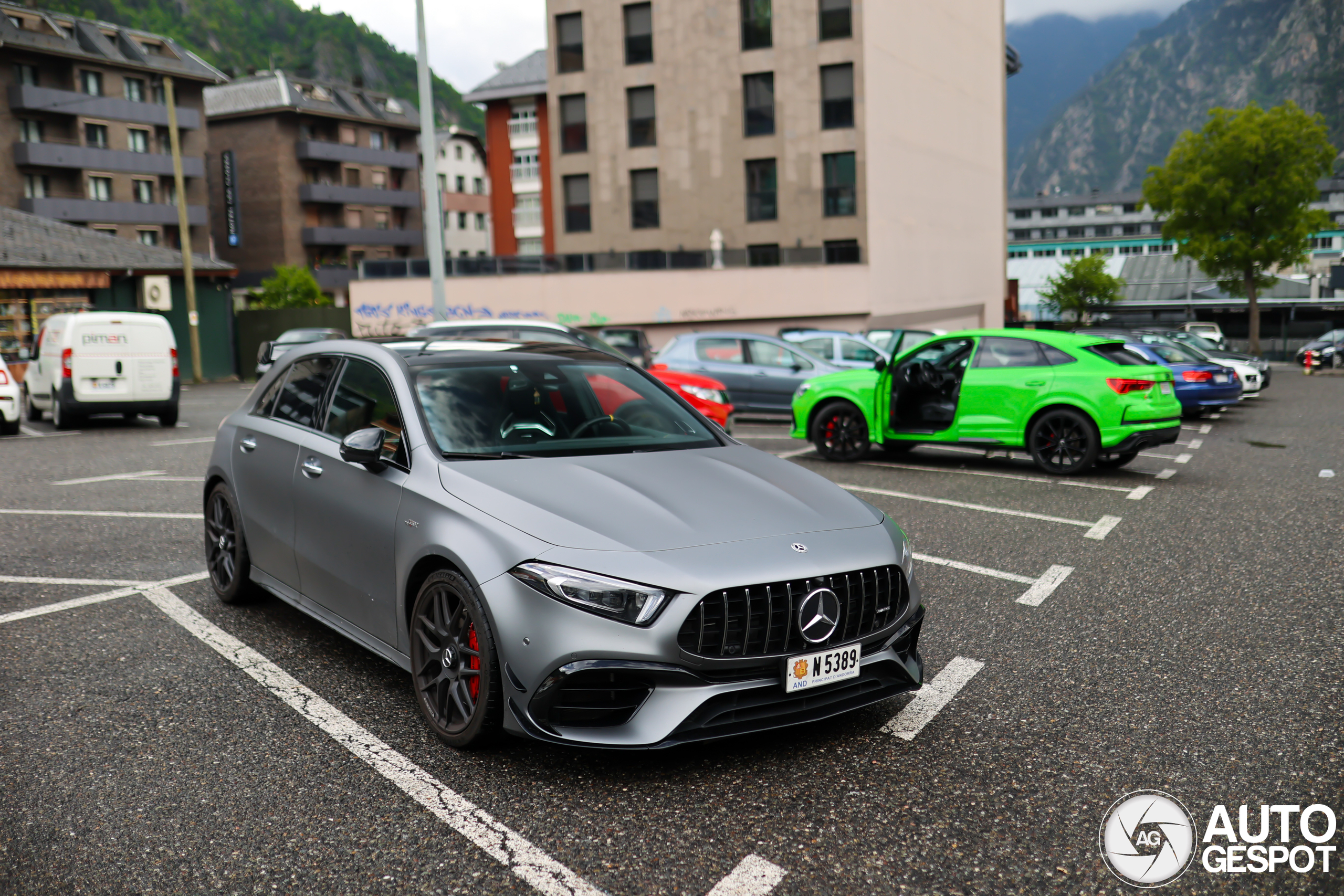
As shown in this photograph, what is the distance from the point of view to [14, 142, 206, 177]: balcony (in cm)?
5262

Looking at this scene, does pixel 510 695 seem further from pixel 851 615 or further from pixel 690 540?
pixel 851 615

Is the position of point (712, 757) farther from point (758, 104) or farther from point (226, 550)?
point (758, 104)

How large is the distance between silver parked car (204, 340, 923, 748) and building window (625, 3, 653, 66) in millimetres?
36107

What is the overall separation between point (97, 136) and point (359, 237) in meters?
17.5

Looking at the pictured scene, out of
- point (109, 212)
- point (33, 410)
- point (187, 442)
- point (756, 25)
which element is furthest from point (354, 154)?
point (187, 442)

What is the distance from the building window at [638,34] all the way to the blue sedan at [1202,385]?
25283 mm

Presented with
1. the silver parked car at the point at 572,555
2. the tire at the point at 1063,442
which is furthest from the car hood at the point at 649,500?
the tire at the point at 1063,442

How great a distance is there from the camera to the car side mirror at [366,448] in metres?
4.29

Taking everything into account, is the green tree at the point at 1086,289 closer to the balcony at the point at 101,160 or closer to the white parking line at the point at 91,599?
the balcony at the point at 101,160

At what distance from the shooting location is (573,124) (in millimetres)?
40031

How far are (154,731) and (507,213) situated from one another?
149 ft

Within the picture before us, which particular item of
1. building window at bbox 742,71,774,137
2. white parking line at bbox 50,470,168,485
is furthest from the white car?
building window at bbox 742,71,774,137

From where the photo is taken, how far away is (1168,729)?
13.6 ft

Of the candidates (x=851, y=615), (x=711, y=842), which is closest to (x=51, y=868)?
(x=711, y=842)
